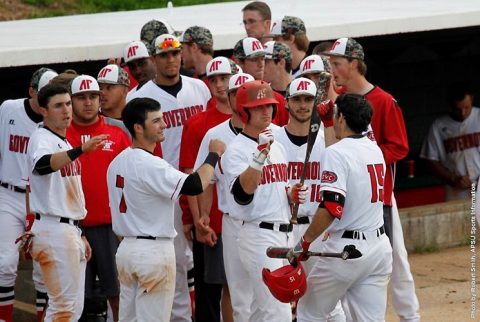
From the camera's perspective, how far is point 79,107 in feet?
28.9

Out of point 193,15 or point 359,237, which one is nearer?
point 359,237

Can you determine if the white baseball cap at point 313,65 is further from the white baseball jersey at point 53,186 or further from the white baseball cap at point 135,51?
the white baseball jersey at point 53,186

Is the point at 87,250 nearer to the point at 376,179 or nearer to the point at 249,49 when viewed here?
the point at 249,49

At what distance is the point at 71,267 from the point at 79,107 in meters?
1.06

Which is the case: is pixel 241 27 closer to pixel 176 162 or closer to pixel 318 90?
pixel 176 162

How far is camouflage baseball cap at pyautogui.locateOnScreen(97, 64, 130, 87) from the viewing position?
30.2 feet

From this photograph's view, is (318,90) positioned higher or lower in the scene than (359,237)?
higher

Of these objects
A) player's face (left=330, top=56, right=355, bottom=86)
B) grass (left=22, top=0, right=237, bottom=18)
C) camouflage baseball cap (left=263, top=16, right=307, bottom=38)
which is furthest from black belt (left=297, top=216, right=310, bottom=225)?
grass (left=22, top=0, right=237, bottom=18)

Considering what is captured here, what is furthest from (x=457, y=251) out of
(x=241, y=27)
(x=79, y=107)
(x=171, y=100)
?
(x=79, y=107)

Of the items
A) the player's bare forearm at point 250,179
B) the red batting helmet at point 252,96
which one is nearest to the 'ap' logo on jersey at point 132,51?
the red batting helmet at point 252,96

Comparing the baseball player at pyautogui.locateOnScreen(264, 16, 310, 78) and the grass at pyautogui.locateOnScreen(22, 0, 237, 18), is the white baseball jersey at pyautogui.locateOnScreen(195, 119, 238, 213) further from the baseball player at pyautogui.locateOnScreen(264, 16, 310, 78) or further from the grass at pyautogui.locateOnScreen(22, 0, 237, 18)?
the grass at pyautogui.locateOnScreen(22, 0, 237, 18)

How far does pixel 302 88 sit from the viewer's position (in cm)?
846

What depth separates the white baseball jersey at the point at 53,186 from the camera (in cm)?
838

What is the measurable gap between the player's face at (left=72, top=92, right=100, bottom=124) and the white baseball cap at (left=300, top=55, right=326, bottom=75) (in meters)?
1.38
